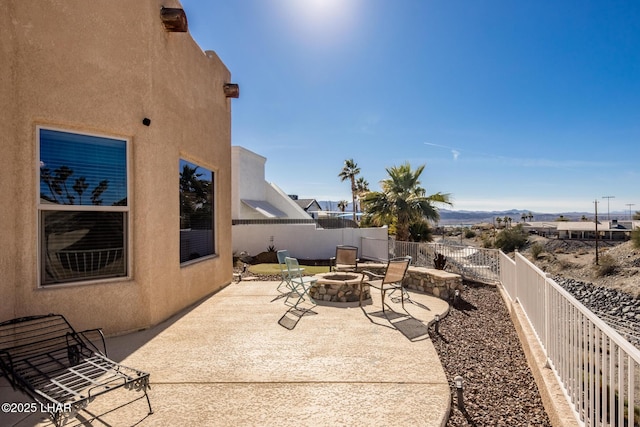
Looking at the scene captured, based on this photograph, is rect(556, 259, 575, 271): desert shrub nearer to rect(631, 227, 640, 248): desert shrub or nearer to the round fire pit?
rect(631, 227, 640, 248): desert shrub

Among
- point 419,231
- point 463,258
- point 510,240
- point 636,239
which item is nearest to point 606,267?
point 636,239

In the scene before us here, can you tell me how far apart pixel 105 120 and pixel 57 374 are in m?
3.81

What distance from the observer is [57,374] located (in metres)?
3.26

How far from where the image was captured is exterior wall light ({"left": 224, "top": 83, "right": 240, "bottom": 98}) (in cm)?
909

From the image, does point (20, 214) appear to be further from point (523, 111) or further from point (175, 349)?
point (523, 111)

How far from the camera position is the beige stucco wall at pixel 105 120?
443cm

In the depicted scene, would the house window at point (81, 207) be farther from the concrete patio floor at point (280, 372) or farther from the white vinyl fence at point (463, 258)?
the white vinyl fence at point (463, 258)

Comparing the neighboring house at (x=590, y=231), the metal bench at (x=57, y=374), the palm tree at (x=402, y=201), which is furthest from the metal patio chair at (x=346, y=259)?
the neighboring house at (x=590, y=231)

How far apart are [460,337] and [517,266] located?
2378 mm

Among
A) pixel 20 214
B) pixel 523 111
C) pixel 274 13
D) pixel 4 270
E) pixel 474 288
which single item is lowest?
pixel 474 288

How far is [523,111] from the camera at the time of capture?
23906mm

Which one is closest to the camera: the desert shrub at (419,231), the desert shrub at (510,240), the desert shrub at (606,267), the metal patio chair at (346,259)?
the metal patio chair at (346,259)

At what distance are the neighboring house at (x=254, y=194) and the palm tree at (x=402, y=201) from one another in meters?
6.32

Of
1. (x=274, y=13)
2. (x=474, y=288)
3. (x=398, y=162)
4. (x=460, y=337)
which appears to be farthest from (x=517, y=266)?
(x=398, y=162)
